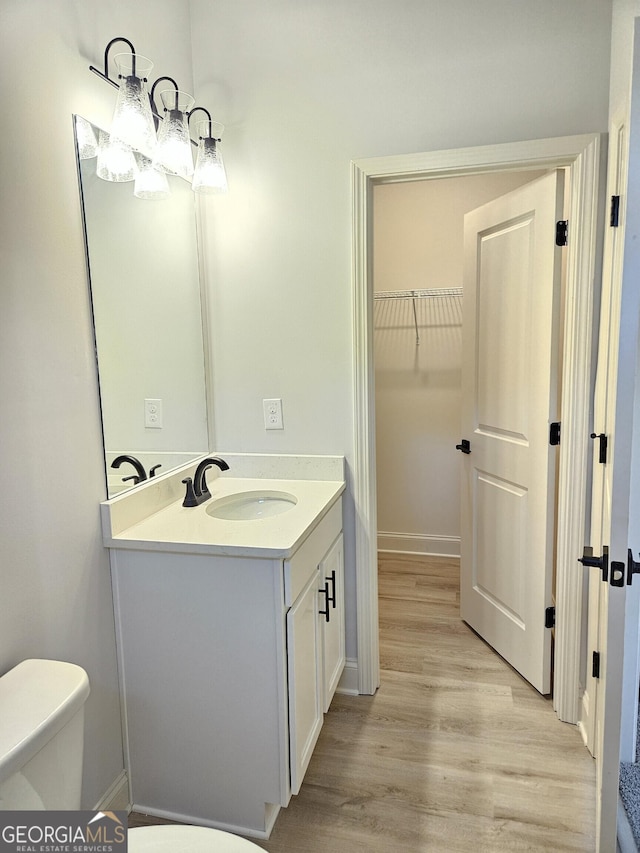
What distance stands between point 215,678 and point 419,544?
2395 mm

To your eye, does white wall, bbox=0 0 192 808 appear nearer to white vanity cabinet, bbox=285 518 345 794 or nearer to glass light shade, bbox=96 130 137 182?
glass light shade, bbox=96 130 137 182

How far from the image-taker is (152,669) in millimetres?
1671

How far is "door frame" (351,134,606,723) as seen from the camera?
1892mm

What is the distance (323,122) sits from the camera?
208cm

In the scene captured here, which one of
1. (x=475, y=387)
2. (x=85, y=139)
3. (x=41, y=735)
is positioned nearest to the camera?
(x=41, y=735)

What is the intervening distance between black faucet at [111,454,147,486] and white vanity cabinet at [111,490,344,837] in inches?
9.2

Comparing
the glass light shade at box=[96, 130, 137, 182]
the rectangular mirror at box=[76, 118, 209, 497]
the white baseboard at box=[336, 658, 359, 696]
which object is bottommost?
the white baseboard at box=[336, 658, 359, 696]

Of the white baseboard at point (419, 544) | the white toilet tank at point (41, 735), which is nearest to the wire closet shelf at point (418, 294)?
the white baseboard at point (419, 544)

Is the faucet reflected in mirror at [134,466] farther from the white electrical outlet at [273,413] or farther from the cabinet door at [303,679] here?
the cabinet door at [303,679]

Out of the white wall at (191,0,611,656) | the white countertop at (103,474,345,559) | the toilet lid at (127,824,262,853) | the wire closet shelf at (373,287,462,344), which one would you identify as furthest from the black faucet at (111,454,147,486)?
the wire closet shelf at (373,287,462,344)

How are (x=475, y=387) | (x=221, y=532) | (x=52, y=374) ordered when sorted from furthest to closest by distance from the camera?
(x=475, y=387) → (x=221, y=532) → (x=52, y=374)

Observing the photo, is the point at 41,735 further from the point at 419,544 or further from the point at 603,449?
the point at 419,544

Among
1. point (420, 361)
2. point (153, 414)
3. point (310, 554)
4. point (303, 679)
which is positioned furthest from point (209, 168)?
point (420, 361)

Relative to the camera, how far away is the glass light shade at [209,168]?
198 cm
